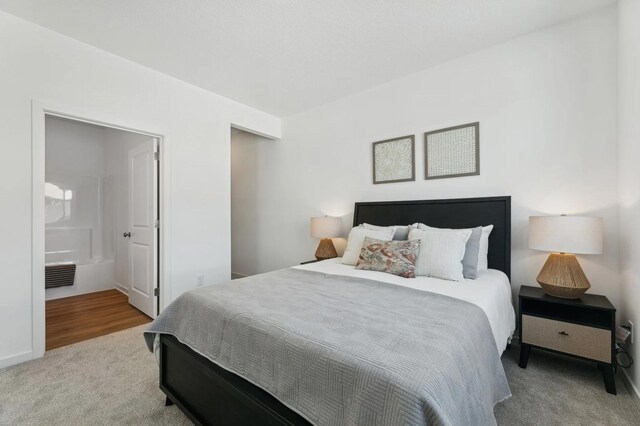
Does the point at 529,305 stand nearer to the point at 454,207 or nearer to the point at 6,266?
the point at 454,207

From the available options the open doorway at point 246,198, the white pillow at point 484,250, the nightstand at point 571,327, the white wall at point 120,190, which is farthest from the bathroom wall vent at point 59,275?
the nightstand at point 571,327

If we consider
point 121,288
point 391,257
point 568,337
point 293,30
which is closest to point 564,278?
point 568,337

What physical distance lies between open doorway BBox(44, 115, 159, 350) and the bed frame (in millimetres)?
1787

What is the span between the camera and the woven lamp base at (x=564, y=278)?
1.98 meters

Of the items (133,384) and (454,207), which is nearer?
(133,384)

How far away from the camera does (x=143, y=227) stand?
3359 mm

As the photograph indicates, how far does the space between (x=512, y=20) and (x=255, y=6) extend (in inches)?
80.8

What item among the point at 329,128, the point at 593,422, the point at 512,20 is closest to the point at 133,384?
the point at 593,422

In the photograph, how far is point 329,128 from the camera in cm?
390

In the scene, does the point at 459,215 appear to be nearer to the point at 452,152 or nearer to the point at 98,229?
the point at 452,152

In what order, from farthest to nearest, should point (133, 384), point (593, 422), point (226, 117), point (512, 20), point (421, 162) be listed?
point (226, 117), point (421, 162), point (512, 20), point (133, 384), point (593, 422)

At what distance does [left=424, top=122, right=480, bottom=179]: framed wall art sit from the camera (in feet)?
8.96

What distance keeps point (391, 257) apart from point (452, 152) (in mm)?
1352

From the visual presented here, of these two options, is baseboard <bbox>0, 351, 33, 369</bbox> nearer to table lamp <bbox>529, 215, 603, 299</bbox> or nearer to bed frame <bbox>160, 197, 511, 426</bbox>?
bed frame <bbox>160, 197, 511, 426</bbox>
